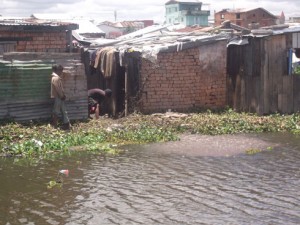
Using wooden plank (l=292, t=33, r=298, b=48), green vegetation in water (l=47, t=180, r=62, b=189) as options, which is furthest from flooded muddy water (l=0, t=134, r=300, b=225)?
wooden plank (l=292, t=33, r=298, b=48)

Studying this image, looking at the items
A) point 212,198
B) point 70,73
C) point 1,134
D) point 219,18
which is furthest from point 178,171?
point 219,18

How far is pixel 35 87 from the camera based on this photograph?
42.4ft

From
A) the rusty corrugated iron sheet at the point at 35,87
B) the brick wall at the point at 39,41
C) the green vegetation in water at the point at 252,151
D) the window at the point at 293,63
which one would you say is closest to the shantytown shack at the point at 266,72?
the window at the point at 293,63

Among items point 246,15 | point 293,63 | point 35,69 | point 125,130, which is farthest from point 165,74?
point 246,15

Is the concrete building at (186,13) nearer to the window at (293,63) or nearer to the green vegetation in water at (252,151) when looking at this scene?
the window at (293,63)

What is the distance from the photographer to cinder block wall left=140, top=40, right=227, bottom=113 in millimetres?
14578

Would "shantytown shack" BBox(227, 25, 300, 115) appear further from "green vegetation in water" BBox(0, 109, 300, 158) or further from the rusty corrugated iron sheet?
the rusty corrugated iron sheet

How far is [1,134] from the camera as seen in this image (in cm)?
1138

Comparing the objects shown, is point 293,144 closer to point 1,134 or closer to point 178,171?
point 178,171

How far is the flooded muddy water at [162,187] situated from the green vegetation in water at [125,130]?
1.67ft

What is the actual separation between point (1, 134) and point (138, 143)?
3.18 metres

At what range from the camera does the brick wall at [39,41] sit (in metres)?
13.5

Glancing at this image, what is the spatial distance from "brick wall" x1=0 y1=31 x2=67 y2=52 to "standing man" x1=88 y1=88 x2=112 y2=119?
4.99 ft

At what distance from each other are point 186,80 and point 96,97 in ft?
9.16
